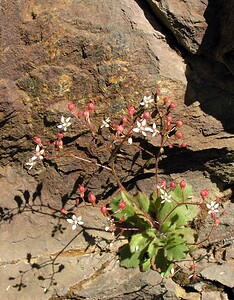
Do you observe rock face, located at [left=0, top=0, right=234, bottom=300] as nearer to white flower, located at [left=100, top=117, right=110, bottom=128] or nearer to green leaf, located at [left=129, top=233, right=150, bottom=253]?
white flower, located at [left=100, top=117, right=110, bottom=128]

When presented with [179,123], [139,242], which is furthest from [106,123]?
[139,242]

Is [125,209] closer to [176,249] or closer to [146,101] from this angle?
[176,249]

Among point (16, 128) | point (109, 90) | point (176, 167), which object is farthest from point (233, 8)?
point (16, 128)

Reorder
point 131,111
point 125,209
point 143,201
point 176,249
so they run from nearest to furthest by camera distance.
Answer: point 131,111 < point 176,249 < point 125,209 < point 143,201

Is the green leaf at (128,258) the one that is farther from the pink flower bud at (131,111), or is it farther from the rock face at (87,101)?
the pink flower bud at (131,111)

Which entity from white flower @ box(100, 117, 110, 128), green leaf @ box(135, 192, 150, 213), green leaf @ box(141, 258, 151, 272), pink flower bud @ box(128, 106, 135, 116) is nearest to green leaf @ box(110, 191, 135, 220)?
green leaf @ box(135, 192, 150, 213)

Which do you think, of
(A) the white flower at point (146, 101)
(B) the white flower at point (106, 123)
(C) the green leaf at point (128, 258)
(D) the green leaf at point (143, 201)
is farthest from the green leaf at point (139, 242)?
(A) the white flower at point (146, 101)

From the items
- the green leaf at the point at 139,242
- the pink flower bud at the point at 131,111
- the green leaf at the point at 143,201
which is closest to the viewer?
the pink flower bud at the point at 131,111

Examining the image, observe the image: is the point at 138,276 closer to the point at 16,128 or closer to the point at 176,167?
the point at 176,167
